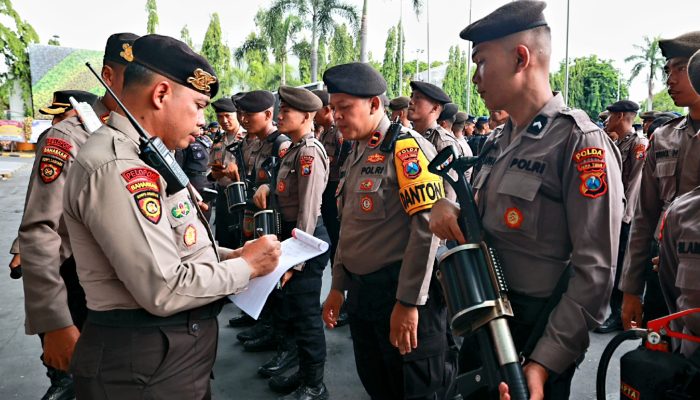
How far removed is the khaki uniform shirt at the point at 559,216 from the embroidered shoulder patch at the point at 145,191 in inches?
41.3

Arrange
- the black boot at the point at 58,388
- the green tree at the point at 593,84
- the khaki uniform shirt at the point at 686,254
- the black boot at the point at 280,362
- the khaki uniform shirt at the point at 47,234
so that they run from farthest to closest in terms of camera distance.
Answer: the green tree at the point at 593,84
the black boot at the point at 280,362
the black boot at the point at 58,388
the khaki uniform shirt at the point at 47,234
the khaki uniform shirt at the point at 686,254

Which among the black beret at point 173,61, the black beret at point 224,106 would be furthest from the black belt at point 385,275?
the black beret at point 224,106

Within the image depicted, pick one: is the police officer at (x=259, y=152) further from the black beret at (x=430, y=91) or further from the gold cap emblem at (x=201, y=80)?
the gold cap emblem at (x=201, y=80)

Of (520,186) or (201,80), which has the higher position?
(201,80)

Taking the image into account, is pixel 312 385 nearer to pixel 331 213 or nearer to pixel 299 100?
pixel 299 100

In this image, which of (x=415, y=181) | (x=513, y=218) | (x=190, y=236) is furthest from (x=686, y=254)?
(x=190, y=236)

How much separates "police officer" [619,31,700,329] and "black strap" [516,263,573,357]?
85cm

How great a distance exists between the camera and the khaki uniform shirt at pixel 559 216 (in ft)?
4.40

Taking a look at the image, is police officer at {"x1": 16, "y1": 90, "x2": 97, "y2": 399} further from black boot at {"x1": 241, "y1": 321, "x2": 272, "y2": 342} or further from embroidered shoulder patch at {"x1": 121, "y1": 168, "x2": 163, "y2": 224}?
black boot at {"x1": 241, "y1": 321, "x2": 272, "y2": 342}

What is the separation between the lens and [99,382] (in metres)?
1.43

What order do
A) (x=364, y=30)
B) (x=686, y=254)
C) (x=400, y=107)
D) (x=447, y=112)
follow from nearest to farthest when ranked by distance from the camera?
(x=686, y=254) → (x=447, y=112) → (x=400, y=107) → (x=364, y=30)

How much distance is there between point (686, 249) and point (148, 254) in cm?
142

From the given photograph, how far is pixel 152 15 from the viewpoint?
3503 centimetres

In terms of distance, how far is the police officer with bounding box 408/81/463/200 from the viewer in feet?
14.2
